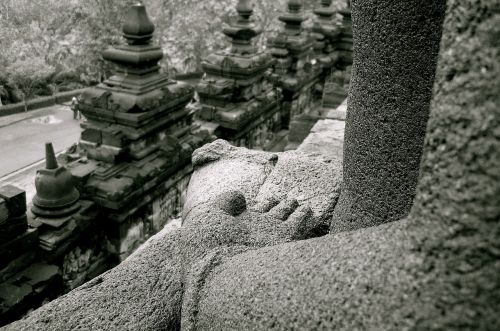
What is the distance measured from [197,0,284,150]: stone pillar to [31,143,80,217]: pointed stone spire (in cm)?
210

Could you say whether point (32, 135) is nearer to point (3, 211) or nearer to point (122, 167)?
point (122, 167)

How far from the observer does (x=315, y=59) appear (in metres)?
8.30

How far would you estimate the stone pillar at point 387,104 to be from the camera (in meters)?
1.49

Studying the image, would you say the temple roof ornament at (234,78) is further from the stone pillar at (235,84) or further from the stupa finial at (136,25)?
the stupa finial at (136,25)

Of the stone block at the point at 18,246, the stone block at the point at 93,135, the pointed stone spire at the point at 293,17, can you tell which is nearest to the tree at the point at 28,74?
the pointed stone spire at the point at 293,17

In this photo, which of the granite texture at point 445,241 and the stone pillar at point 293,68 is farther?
the stone pillar at point 293,68

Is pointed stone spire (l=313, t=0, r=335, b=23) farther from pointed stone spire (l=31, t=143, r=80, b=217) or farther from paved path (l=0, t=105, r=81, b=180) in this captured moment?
paved path (l=0, t=105, r=81, b=180)

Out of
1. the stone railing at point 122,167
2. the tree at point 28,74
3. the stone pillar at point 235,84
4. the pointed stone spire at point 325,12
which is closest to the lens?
the stone railing at point 122,167

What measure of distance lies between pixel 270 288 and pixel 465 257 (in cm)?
51

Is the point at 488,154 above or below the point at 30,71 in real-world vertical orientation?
above

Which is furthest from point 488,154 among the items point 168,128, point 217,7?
point 217,7

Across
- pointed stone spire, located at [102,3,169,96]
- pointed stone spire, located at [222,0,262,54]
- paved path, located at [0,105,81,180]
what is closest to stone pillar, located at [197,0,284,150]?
pointed stone spire, located at [222,0,262,54]

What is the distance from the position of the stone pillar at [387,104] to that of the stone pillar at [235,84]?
3709mm

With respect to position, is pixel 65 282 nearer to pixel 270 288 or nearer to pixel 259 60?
pixel 270 288
